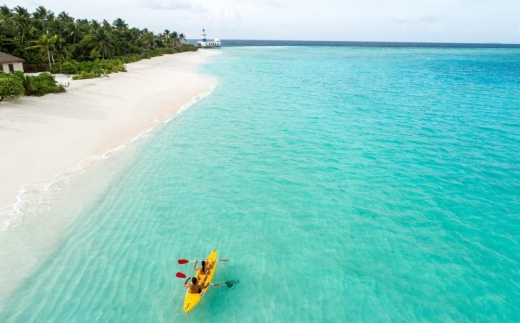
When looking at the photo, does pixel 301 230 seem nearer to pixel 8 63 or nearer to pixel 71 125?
pixel 71 125

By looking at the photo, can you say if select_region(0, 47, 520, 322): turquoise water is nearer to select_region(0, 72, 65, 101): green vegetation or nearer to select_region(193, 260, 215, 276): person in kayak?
select_region(193, 260, 215, 276): person in kayak

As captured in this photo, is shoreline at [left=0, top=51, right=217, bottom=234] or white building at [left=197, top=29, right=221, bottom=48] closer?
shoreline at [left=0, top=51, right=217, bottom=234]

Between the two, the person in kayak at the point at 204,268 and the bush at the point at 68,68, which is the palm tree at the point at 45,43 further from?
the person in kayak at the point at 204,268

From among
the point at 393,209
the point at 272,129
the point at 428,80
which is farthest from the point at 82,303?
the point at 428,80

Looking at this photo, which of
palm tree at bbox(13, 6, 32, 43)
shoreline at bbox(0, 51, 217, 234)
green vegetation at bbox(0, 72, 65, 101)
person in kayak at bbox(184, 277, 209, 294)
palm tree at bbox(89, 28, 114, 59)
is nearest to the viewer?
person in kayak at bbox(184, 277, 209, 294)

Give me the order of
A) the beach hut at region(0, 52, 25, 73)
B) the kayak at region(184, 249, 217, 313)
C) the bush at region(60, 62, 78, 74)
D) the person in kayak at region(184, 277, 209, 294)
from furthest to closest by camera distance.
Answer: the bush at region(60, 62, 78, 74), the beach hut at region(0, 52, 25, 73), the person in kayak at region(184, 277, 209, 294), the kayak at region(184, 249, 217, 313)

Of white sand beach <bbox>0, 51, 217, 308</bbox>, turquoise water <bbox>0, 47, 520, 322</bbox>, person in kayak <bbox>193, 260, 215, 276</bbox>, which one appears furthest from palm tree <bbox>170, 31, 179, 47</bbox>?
person in kayak <bbox>193, 260, 215, 276</bbox>
